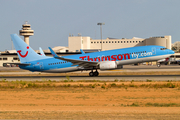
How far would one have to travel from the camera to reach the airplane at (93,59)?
127 feet

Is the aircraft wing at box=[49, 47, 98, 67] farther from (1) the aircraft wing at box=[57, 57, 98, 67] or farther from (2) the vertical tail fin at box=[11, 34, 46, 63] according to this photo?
(2) the vertical tail fin at box=[11, 34, 46, 63]

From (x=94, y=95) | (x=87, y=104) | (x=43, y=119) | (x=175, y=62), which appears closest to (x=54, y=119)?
(x=43, y=119)

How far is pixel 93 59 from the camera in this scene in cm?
4006

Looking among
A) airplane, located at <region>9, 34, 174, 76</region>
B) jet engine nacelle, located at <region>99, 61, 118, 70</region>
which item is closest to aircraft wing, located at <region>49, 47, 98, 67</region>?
airplane, located at <region>9, 34, 174, 76</region>

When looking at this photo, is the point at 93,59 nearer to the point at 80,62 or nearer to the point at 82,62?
the point at 82,62

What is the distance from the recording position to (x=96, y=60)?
131 feet

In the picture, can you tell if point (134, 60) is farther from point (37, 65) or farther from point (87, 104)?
point (87, 104)

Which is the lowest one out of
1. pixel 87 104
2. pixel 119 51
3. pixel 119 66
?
pixel 87 104

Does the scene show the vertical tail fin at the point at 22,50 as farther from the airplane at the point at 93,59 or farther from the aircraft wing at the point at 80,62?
the aircraft wing at the point at 80,62

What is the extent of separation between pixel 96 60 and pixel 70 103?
70.0 feet

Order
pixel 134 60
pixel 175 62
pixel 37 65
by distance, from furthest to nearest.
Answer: pixel 175 62 → pixel 37 65 → pixel 134 60

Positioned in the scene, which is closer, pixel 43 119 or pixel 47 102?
pixel 43 119

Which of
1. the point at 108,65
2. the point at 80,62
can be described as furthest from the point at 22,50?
the point at 108,65

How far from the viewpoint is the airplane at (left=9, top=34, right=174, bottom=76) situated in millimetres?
38812
